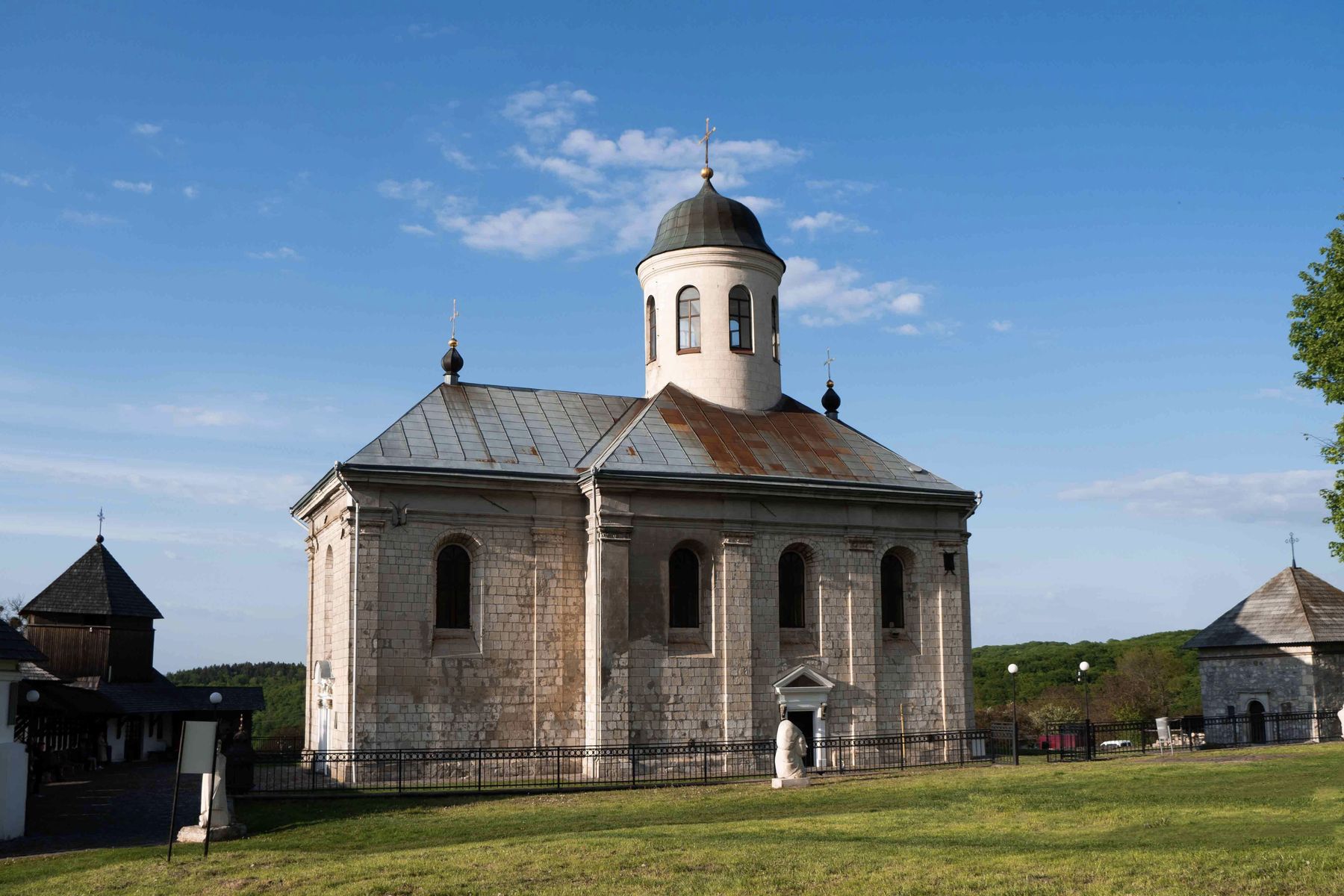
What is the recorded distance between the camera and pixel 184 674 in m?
90.1

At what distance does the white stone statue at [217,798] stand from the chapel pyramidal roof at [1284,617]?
3490 centimetres

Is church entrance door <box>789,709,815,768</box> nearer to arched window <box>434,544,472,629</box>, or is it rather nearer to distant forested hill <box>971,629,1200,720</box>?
arched window <box>434,544,472,629</box>

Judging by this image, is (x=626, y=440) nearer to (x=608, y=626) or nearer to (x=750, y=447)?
(x=750, y=447)

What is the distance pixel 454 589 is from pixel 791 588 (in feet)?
27.5

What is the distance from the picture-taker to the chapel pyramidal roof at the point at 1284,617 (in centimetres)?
3978

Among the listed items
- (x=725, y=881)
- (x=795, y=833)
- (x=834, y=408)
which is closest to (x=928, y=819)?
(x=795, y=833)

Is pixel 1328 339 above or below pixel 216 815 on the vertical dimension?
above

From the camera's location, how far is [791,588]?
29.9m

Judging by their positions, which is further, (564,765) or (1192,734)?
(1192,734)

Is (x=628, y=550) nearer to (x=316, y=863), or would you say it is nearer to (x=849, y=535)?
(x=849, y=535)

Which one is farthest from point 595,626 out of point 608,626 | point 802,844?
point 802,844

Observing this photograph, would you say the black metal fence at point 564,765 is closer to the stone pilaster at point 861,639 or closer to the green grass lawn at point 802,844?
the stone pilaster at point 861,639

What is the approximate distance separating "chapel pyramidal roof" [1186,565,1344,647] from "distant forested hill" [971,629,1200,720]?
41.5ft

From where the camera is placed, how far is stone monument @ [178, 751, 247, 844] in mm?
17125
